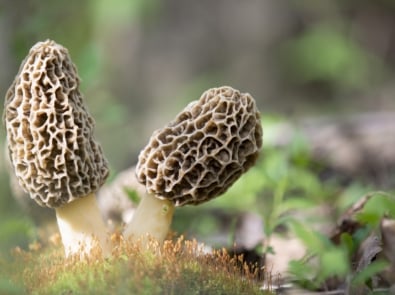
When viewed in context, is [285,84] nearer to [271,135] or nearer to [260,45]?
[260,45]

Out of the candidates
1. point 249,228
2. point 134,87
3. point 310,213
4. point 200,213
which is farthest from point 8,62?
point 134,87

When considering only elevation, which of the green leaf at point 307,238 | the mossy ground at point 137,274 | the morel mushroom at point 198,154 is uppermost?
the morel mushroom at point 198,154

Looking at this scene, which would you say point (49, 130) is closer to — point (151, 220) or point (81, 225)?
point (81, 225)

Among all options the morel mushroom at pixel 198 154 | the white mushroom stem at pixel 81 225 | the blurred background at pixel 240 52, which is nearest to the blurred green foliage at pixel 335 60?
the blurred background at pixel 240 52

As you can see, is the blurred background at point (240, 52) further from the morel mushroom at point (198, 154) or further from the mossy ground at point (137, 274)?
the mossy ground at point (137, 274)

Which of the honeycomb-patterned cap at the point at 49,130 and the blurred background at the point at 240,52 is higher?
the blurred background at the point at 240,52
